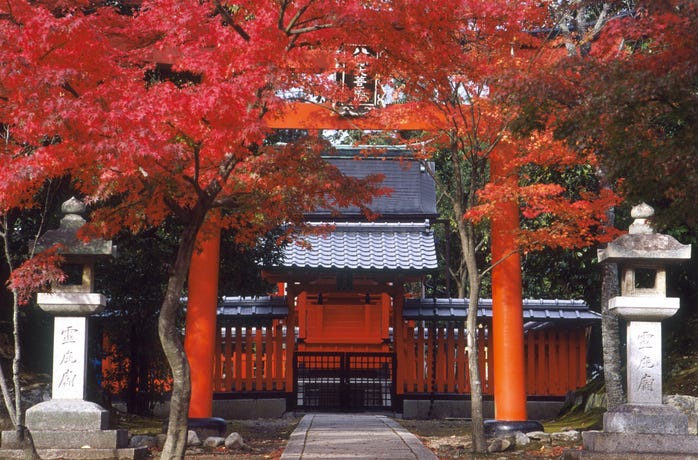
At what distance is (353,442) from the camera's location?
11.3 meters

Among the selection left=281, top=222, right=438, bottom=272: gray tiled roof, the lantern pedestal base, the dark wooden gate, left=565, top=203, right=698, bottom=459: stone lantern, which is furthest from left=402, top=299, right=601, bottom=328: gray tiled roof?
the lantern pedestal base

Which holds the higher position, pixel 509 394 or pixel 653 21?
pixel 653 21

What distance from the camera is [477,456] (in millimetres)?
10320

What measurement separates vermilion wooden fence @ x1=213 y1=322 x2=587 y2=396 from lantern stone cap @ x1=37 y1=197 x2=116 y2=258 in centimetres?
781

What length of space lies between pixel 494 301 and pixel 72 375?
5.71m

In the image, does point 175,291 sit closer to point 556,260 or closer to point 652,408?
point 652,408

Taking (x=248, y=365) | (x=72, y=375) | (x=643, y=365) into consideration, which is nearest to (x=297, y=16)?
(x=72, y=375)

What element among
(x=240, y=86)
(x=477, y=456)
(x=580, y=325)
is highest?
(x=240, y=86)

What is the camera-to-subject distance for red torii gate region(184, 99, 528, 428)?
1214 cm

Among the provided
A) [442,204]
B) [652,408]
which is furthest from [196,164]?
[442,204]

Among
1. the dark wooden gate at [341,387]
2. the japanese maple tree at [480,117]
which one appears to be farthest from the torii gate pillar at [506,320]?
the dark wooden gate at [341,387]

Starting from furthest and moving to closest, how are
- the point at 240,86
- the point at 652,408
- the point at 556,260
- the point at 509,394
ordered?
1. the point at 556,260
2. the point at 509,394
3. the point at 652,408
4. the point at 240,86

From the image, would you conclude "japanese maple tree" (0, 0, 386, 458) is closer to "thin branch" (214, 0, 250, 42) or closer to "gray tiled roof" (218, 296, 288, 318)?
"thin branch" (214, 0, 250, 42)

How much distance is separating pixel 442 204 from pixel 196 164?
70.6 ft
